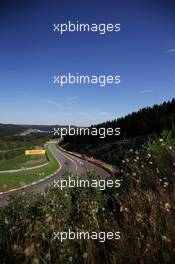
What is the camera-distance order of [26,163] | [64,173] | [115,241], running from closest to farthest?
1. [115,241]
2. [64,173]
3. [26,163]

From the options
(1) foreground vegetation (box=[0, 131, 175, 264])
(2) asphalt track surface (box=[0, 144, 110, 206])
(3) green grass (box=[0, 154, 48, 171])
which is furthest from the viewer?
(3) green grass (box=[0, 154, 48, 171])

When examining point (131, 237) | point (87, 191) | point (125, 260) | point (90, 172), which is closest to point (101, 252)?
point (131, 237)

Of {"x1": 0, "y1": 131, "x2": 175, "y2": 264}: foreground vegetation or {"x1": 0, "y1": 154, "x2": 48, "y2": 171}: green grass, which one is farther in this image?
{"x1": 0, "y1": 154, "x2": 48, "y2": 171}: green grass

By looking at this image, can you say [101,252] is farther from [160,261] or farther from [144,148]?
[144,148]

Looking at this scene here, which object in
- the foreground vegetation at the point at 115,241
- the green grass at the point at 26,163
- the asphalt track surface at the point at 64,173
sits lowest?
the green grass at the point at 26,163

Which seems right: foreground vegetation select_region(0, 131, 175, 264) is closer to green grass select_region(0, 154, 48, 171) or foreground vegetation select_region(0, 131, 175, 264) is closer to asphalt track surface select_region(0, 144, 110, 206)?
asphalt track surface select_region(0, 144, 110, 206)

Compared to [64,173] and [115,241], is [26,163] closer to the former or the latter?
[64,173]

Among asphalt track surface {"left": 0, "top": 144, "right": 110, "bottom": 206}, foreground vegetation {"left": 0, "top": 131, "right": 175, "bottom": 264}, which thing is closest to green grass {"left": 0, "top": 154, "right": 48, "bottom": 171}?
asphalt track surface {"left": 0, "top": 144, "right": 110, "bottom": 206}

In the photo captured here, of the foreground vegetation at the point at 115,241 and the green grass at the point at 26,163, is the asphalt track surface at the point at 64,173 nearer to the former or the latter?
the foreground vegetation at the point at 115,241

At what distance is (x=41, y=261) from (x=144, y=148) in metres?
6.13

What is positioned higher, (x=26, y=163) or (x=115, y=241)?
(x=115, y=241)

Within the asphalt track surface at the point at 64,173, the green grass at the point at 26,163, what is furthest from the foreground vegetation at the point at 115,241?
the green grass at the point at 26,163

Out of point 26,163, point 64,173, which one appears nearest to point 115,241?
point 64,173

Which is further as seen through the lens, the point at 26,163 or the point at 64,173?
the point at 26,163
